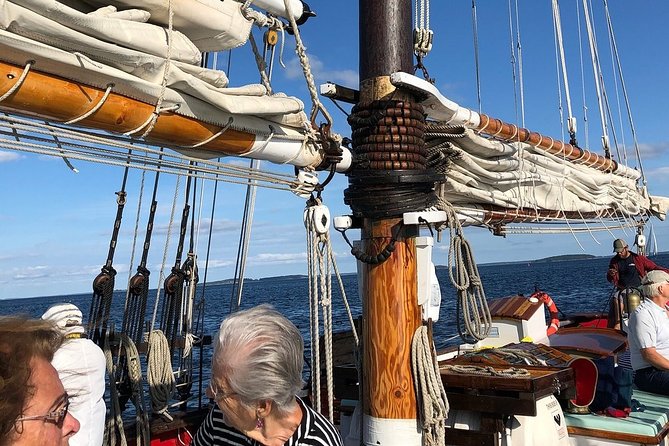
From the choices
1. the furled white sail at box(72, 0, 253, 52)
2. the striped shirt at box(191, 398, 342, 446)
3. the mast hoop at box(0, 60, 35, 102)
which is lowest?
the striped shirt at box(191, 398, 342, 446)

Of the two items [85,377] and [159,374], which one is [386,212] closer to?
[85,377]

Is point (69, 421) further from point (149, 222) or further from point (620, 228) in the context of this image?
point (620, 228)

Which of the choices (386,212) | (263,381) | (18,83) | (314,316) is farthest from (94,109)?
(386,212)

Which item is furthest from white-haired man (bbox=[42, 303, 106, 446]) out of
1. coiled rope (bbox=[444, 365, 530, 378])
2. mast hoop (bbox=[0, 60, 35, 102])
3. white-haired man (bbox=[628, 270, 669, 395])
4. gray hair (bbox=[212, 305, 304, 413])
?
white-haired man (bbox=[628, 270, 669, 395])

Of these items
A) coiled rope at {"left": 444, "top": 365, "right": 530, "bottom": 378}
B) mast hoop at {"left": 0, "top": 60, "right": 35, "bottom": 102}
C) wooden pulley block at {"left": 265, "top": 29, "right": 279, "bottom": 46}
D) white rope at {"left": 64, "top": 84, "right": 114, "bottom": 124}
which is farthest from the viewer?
coiled rope at {"left": 444, "top": 365, "right": 530, "bottom": 378}

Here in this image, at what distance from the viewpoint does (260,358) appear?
2.03 meters

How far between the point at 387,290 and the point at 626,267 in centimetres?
677

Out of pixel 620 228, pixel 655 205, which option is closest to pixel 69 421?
pixel 620 228

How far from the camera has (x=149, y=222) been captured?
498 cm

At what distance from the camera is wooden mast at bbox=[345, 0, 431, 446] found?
11.1ft

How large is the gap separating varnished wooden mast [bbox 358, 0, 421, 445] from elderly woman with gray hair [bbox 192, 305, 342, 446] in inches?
49.8

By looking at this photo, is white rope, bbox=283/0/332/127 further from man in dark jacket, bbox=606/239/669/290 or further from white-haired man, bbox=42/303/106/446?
man in dark jacket, bbox=606/239/669/290

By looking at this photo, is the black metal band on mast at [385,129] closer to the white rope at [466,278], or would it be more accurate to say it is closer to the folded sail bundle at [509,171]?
the folded sail bundle at [509,171]

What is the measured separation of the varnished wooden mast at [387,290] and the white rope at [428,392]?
1.7 inches
